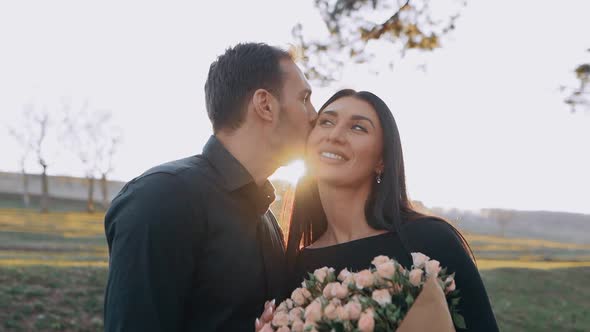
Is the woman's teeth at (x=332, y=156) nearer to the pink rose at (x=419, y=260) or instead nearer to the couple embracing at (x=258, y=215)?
the couple embracing at (x=258, y=215)

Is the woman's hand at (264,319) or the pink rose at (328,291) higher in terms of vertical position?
the pink rose at (328,291)

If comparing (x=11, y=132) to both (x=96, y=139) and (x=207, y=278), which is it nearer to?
(x=96, y=139)

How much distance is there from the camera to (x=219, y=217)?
10.8 feet

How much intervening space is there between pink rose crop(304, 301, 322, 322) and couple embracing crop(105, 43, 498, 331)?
13.5 inches

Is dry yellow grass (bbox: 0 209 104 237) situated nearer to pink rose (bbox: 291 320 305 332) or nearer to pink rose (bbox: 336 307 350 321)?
pink rose (bbox: 291 320 305 332)

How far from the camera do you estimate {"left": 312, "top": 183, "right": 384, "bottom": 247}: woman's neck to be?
4.27m

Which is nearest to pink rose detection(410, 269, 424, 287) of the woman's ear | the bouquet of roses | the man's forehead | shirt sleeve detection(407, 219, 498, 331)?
the bouquet of roses

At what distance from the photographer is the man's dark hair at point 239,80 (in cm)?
390

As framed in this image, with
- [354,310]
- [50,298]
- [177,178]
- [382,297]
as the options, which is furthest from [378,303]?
[50,298]

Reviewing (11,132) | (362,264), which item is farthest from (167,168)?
(11,132)

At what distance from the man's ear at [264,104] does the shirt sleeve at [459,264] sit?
3.77ft

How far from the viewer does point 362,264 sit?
3.98 metres

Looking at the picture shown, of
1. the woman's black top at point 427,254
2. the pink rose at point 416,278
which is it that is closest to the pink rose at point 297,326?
the pink rose at point 416,278

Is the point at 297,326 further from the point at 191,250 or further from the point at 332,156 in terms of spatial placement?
the point at 332,156
